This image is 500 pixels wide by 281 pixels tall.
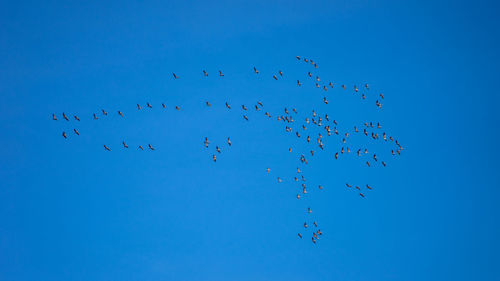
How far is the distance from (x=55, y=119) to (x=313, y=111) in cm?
1282

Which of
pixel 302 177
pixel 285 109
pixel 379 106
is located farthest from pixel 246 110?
pixel 379 106

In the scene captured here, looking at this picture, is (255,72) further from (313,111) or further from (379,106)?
(379,106)

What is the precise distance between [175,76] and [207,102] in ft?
6.76

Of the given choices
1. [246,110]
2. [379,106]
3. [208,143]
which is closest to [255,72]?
[246,110]

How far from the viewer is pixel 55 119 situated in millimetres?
36188

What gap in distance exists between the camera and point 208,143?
37.3m

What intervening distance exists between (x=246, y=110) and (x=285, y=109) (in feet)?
6.48

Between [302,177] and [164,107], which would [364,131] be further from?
[164,107]

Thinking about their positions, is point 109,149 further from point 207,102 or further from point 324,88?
point 324,88

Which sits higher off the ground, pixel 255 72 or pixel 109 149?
pixel 255 72

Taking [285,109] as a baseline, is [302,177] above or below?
below

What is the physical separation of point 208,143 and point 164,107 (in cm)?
284

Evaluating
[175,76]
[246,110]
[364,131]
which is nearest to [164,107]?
[175,76]

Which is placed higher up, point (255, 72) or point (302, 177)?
point (255, 72)
